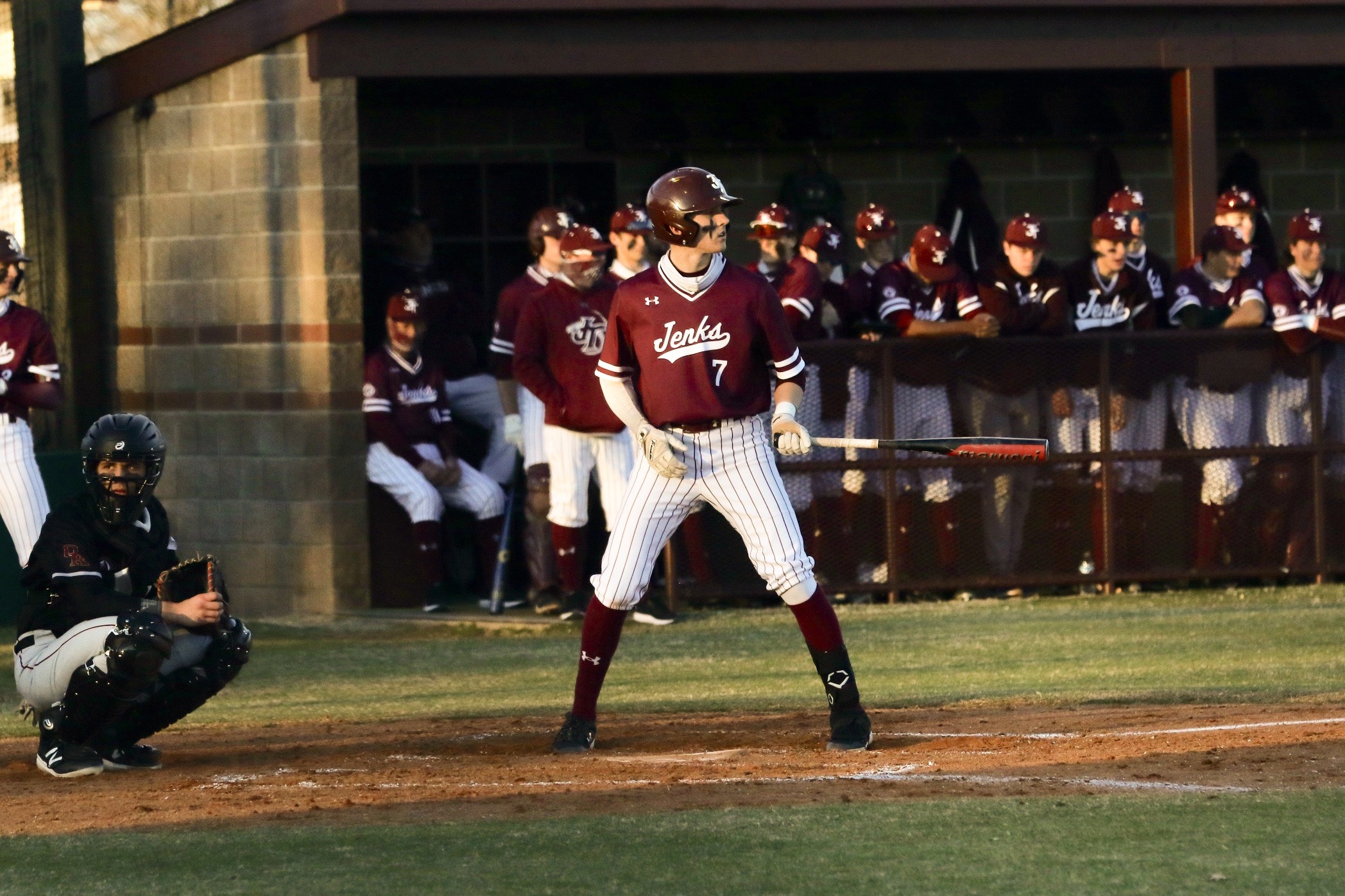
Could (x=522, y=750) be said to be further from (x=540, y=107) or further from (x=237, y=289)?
(x=540, y=107)

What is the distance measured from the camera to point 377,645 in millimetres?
9250

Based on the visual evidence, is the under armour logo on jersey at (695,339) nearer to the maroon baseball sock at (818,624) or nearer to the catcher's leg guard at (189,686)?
the maroon baseball sock at (818,624)

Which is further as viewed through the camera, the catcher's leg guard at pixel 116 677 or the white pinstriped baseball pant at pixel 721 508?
the white pinstriped baseball pant at pixel 721 508

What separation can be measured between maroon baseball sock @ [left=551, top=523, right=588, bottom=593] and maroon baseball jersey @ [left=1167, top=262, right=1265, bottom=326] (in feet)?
10.6

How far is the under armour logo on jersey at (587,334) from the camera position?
941 cm

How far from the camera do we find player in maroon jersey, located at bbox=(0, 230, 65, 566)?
29.2 ft

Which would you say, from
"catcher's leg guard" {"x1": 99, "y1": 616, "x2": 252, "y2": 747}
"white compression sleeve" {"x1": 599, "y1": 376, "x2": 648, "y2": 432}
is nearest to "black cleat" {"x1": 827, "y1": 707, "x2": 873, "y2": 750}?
"white compression sleeve" {"x1": 599, "y1": 376, "x2": 648, "y2": 432}

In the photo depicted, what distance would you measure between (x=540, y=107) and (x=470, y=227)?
34.7 inches

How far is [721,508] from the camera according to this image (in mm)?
6090

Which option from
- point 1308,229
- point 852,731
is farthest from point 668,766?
point 1308,229

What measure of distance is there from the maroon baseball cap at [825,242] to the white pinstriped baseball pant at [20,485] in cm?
378

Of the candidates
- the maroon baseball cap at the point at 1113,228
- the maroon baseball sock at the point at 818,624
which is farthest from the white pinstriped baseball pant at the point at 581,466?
the maroon baseball sock at the point at 818,624

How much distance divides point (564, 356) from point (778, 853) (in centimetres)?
508

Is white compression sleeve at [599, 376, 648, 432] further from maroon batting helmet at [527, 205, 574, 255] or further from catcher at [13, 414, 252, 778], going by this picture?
maroon batting helmet at [527, 205, 574, 255]
